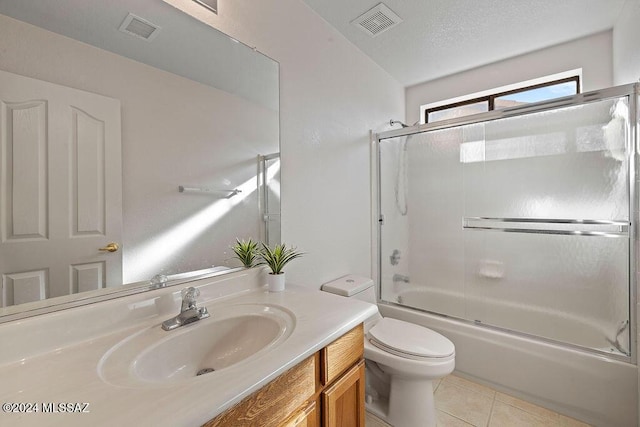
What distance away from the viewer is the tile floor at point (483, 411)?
1528 mm

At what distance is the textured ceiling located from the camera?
1.64 metres

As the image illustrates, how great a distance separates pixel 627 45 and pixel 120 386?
111 inches

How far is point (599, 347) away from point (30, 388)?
7.97ft

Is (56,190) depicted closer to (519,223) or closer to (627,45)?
(519,223)

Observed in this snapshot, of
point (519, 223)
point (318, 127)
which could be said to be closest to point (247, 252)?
point (318, 127)

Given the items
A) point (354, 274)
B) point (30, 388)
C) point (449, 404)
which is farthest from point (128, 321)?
point (449, 404)

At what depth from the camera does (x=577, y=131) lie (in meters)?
1.71

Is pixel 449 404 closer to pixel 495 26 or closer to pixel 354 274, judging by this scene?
pixel 354 274

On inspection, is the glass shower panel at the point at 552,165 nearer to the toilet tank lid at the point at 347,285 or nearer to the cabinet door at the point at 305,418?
the toilet tank lid at the point at 347,285

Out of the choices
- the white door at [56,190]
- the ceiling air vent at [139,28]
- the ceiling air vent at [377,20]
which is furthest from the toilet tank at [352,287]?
the ceiling air vent at [377,20]

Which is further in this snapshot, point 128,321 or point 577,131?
point 577,131

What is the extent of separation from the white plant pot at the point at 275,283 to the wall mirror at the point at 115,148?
0.20 meters

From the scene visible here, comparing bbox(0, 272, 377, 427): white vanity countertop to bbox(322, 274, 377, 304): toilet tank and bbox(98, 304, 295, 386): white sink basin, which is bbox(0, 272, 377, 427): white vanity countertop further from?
bbox(322, 274, 377, 304): toilet tank

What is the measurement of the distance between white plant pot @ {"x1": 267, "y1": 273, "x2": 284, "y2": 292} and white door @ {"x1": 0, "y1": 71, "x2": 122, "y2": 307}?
0.57 m
